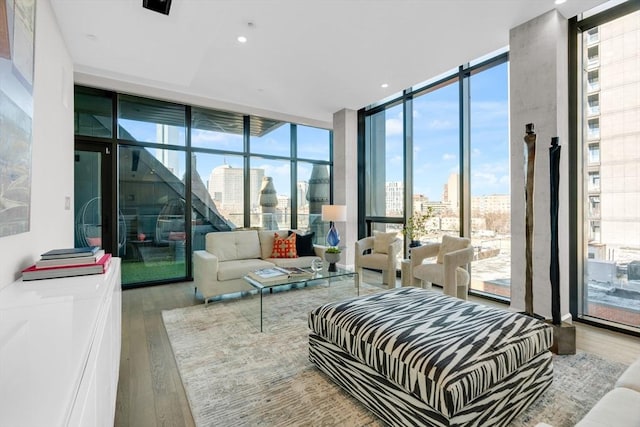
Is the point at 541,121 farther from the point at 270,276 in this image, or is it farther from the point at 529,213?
the point at 270,276

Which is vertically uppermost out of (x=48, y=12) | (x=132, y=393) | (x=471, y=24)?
(x=471, y=24)

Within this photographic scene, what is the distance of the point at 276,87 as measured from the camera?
454 centimetres

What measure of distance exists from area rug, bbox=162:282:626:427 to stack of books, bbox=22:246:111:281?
968 mm

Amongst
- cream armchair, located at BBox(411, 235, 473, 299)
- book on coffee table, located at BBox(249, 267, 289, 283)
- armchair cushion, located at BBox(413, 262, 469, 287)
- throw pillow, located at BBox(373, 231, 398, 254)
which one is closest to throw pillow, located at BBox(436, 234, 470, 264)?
cream armchair, located at BBox(411, 235, 473, 299)

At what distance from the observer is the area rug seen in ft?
5.52

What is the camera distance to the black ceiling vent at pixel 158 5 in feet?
8.21

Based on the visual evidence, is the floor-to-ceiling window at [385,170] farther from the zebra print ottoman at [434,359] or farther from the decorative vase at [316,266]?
the zebra print ottoman at [434,359]

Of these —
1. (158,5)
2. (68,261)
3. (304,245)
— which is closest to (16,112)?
(68,261)

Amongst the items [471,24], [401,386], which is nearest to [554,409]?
[401,386]

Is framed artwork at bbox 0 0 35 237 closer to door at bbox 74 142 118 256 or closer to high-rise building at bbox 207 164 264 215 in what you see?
door at bbox 74 142 118 256

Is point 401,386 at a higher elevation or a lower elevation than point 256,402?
higher

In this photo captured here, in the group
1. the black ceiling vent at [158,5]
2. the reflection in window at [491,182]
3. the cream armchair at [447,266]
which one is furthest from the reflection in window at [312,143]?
the black ceiling vent at [158,5]

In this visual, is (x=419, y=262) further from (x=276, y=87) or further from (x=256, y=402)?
(x=276, y=87)

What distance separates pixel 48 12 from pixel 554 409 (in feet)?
14.9
